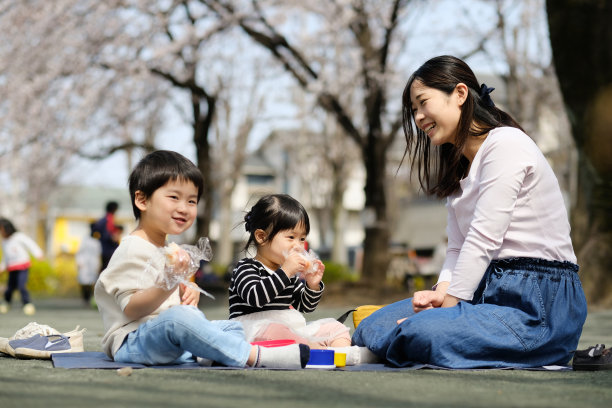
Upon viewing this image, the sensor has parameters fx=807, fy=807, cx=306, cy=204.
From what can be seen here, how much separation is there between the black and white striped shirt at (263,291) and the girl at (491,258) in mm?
387

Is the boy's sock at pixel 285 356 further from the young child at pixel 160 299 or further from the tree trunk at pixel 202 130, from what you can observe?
the tree trunk at pixel 202 130

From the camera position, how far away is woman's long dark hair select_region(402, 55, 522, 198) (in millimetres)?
3455

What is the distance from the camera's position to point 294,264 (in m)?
3.42

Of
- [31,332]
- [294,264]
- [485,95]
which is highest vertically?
[485,95]

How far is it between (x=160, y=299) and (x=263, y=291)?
0.50 metres

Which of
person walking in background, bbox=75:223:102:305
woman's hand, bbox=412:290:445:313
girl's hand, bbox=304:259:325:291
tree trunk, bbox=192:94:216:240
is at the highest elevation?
tree trunk, bbox=192:94:216:240

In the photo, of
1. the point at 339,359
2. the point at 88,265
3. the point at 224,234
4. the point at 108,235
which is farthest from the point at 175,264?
the point at 224,234

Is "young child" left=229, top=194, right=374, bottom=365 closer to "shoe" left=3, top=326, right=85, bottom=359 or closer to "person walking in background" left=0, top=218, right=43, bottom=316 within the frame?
"shoe" left=3, top=326, right=85, bottom=359

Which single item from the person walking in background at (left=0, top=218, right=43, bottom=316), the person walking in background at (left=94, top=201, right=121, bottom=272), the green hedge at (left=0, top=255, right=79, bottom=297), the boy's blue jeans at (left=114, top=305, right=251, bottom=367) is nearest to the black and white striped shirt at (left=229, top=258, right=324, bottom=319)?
the boy's blue jeans at (left=114, top=305, right=251, bottom=367)

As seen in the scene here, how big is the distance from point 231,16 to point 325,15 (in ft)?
7.07

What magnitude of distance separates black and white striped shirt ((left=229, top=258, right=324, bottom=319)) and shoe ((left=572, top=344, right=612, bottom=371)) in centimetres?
116

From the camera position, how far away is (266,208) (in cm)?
371

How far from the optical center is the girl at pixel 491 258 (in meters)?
3.19

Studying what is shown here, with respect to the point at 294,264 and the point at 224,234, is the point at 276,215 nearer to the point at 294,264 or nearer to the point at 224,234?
the point at 294,264
